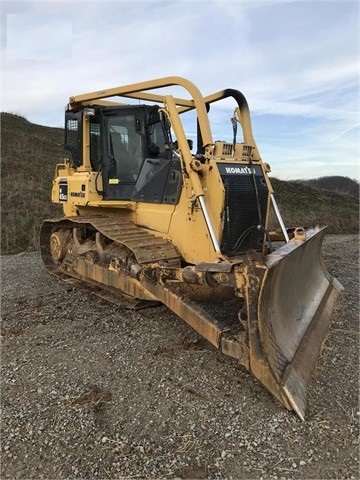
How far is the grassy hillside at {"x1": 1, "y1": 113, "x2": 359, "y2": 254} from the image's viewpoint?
46.0 feet

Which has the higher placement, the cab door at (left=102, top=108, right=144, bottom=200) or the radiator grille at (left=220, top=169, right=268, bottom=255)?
the cab door at (left=102, top=108, right=144, bottom=200)

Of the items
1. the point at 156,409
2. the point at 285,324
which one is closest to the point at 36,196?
the point at 285,324

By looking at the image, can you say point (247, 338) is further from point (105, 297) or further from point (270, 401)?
point (105, 297)

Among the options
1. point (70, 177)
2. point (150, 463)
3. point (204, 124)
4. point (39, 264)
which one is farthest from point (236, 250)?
point (39, 264)

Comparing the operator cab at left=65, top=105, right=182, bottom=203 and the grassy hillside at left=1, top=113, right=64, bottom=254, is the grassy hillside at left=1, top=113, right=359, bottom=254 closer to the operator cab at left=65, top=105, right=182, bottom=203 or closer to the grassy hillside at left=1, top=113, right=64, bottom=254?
the grassy hillside at left=1, top=113, right=64, bottom=254

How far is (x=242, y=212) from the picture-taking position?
209 inches

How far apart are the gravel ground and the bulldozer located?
26cm

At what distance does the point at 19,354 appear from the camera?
4762 millimetres

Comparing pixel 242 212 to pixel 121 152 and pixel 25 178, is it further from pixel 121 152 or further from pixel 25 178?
pixel 25 178

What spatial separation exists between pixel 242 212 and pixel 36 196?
41.4 feet

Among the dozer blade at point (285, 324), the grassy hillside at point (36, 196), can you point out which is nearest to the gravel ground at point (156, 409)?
the dozer blade at point (285, 324)

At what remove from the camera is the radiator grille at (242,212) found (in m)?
5.17

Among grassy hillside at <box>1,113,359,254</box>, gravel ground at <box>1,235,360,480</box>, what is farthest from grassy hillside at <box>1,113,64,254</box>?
gravel ground at <box>1,235,360,480</box>

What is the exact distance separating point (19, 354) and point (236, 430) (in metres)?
2.55
